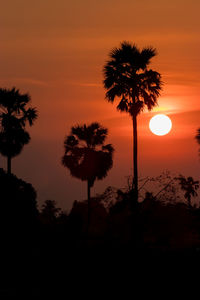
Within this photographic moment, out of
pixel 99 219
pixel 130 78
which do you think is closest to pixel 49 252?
pixel 130 78

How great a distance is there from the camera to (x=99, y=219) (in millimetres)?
77500

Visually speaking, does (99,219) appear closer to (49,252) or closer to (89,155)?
(89,155)

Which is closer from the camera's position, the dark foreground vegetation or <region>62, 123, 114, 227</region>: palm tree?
the dark foreground vegetation

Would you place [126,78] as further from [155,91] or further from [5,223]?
[5,223]

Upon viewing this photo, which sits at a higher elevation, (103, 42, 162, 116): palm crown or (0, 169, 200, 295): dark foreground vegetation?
(103, 42, 162, 116): palm crown

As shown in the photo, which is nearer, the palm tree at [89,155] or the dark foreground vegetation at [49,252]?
the dark foreground vegetation at [49,252]

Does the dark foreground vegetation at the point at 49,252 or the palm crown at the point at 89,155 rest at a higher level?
the palm crown at the point at 89,155

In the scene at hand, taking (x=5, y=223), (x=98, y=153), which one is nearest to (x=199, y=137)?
(x=98, y=153)

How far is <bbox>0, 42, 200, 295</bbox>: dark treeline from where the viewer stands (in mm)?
39125

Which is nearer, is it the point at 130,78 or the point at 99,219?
the point at 130,78

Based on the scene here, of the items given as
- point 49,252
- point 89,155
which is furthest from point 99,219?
point 49,252

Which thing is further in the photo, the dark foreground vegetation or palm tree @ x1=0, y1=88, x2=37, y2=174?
palm tree @ x1=0, y1=88, x2=37, y2=174

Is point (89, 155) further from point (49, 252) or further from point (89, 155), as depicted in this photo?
point (49, 252)

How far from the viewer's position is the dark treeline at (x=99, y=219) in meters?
39.1
